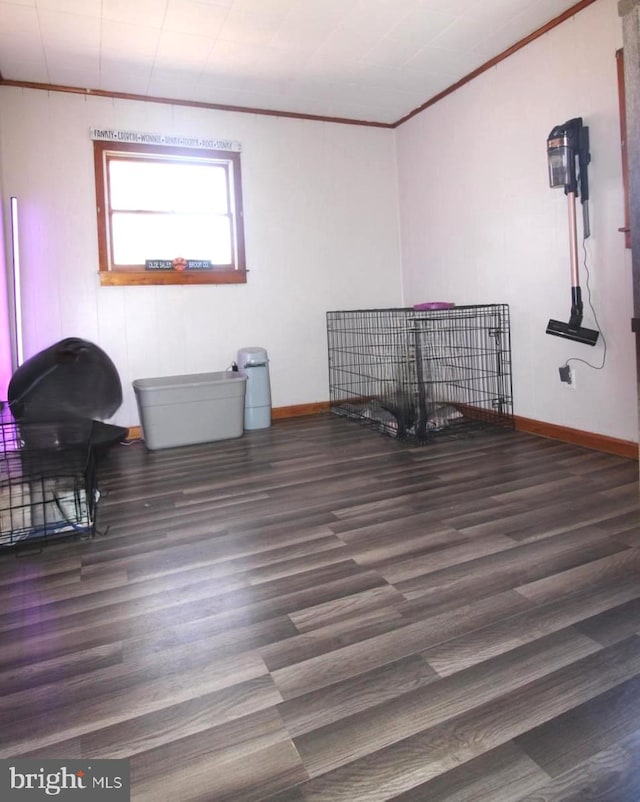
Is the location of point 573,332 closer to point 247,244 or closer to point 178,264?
point 247,244

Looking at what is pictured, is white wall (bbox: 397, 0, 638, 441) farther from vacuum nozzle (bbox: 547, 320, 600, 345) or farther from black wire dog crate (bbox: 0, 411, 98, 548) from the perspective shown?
black wire dog crate (bbox: 0, 411, 98, 548)

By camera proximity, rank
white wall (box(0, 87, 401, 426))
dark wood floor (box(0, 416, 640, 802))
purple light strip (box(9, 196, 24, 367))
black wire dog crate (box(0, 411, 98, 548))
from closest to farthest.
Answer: dark wood floor (box(0, 416, 640, 802))
black wire dog crate (box(0, 411, 98, 548))
purple light strip (box(9, 196, 24, 367))
white wall (box(0, 87, 401, 426))

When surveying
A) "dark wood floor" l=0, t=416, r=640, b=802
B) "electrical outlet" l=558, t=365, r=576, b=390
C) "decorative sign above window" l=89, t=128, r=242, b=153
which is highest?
"decorative sign above window" l=89, t=128, r=242, b=153

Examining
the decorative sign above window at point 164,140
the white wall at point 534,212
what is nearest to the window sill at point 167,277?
the decorative sign above window at point 164,140

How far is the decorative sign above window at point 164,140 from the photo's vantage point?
3.60 meters

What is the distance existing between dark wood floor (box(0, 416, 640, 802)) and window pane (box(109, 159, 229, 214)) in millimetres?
2364

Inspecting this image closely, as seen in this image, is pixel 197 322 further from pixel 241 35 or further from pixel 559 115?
pixel 559 115

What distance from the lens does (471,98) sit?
3604 mm

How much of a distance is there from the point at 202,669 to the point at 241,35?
10.4ft

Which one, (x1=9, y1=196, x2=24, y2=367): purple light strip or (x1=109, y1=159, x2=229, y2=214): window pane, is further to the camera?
(x1=109, y1=159, x2=229, y2=214): window pane

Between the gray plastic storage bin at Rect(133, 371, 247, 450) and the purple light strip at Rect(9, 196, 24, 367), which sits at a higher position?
the purple light strip at Rect(9, 196, 24, 367)

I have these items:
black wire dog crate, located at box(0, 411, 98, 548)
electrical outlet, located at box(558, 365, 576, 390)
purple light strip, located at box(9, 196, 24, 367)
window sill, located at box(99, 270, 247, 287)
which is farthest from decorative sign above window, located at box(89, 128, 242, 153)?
electrical outlet, located at box(558, 365, 576, 390)

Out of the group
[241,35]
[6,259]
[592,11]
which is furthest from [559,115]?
[6,259]

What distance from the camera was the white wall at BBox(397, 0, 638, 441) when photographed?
8.82ft
